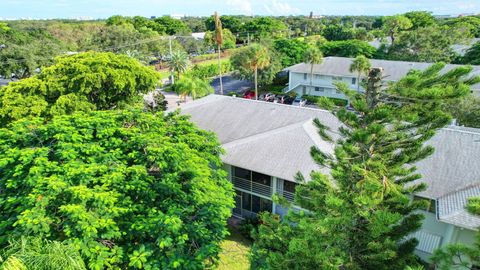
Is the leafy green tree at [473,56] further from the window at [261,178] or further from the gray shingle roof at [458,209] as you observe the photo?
the window at [261,178]

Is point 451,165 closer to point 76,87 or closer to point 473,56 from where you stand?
point 76,87

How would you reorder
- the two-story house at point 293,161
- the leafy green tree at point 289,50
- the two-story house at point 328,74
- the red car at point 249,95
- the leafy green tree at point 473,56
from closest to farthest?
the two-story house at point 293,161 < the two-story house at point 328,74 < the red car at point 249,95 < the leafy green tree at point 473,56 < the leafy green tree at point 289,50

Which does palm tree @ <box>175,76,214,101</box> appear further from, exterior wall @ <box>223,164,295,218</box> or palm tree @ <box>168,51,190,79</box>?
exterior wall @ <box>223,164,295,218</box>

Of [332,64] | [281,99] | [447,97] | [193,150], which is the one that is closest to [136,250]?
[193,150]

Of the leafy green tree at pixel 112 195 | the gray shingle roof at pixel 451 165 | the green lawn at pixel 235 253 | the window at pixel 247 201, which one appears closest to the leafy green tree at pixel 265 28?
the window at pixel 247 201

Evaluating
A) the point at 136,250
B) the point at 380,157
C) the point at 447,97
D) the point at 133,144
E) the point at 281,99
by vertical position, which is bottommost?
the point at 281,99

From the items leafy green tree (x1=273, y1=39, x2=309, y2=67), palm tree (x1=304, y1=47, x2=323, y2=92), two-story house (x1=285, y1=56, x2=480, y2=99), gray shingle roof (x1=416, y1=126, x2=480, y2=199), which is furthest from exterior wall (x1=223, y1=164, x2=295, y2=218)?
leafy green tree (x1=273, y1=39, x2=309, y2=67)

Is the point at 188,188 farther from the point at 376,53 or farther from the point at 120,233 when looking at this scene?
the point at 376,53

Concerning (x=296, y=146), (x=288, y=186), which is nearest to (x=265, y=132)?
(x=296, y=146)
